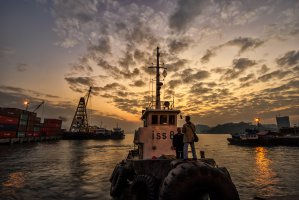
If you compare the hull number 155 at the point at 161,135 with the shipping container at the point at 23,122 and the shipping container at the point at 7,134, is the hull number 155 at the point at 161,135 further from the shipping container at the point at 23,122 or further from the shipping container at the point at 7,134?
the shipping container at the point at 23,122

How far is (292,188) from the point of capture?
22656 millimetres

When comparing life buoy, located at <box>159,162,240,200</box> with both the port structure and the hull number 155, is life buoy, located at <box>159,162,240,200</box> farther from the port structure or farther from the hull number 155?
the port structure

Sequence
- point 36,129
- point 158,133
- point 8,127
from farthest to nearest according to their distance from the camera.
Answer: point 36,129 < point 8,127 < point 158,133

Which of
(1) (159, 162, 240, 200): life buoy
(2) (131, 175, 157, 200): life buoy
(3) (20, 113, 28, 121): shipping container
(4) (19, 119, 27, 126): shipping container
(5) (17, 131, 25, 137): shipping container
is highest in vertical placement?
(3) (20, 113, 28, 121): shipping container

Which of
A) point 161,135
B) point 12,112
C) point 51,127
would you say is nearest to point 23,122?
point 12,112

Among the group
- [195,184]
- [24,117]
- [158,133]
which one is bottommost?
[195,184]

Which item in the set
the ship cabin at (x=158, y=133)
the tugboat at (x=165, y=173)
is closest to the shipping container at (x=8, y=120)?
the tugboat at (x=165, y=173)

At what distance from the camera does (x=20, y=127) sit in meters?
86.2

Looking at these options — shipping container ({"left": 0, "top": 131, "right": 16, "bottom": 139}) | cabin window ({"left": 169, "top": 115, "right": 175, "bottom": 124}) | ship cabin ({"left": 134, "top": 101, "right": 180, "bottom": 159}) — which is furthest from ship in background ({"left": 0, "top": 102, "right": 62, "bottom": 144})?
cabin window ({"left": 169, "top": 115, "right": 175, "bottom": 124})

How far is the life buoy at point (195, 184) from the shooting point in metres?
5.30

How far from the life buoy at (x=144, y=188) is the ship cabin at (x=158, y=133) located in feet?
22.2

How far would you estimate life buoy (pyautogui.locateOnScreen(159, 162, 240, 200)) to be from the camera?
5.30 meters

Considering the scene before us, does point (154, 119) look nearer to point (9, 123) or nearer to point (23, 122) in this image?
point (9, 123)

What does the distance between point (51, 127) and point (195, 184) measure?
14391 cm
